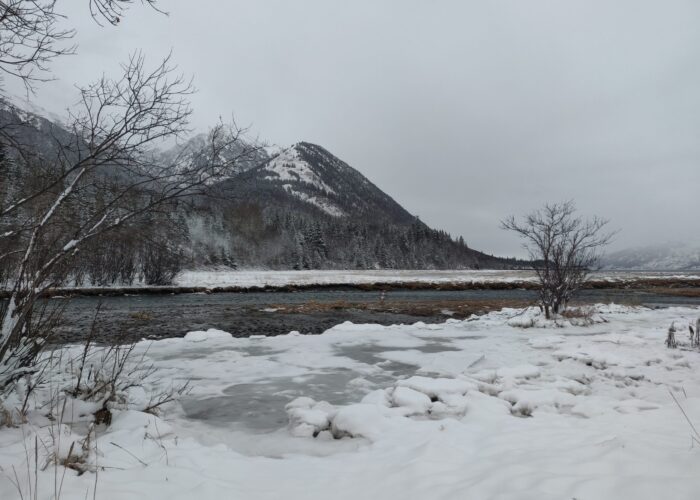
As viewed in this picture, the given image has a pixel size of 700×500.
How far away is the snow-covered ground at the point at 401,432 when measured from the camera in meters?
2.71

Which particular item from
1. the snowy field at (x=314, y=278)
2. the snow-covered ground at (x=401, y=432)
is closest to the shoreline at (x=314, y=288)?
the snowy field at (x=314, y=278)

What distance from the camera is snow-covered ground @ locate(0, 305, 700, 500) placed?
271 cm

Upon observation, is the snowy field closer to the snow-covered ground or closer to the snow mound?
the snow mound

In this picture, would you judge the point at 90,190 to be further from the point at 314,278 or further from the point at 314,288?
the point at 314,278

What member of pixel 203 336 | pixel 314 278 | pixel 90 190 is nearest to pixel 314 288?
pixel 314 278

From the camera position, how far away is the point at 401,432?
4.14 meters

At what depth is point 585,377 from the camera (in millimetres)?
6430

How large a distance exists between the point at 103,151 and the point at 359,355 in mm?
6533

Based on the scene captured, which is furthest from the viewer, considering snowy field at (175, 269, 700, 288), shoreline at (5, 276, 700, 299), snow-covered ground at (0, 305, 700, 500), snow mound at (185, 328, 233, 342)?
snowy field at (175, 269, 700, 288)

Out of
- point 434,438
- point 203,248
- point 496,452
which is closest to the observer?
point 496,452

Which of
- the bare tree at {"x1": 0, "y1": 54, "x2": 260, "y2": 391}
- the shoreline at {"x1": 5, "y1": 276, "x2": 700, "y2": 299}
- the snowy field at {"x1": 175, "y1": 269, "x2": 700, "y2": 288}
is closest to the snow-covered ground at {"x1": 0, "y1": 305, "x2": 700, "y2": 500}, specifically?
the bare tree at {"x1": 0, "y1": 54, "x2": 260, "y2": 391}

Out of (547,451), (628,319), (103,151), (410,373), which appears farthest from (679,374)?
(628,319)

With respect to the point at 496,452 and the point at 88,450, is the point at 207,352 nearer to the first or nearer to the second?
the point at 88,450

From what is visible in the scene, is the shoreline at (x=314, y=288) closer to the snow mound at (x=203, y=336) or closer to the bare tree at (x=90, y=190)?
the snow mound at (x=203, y=336)
